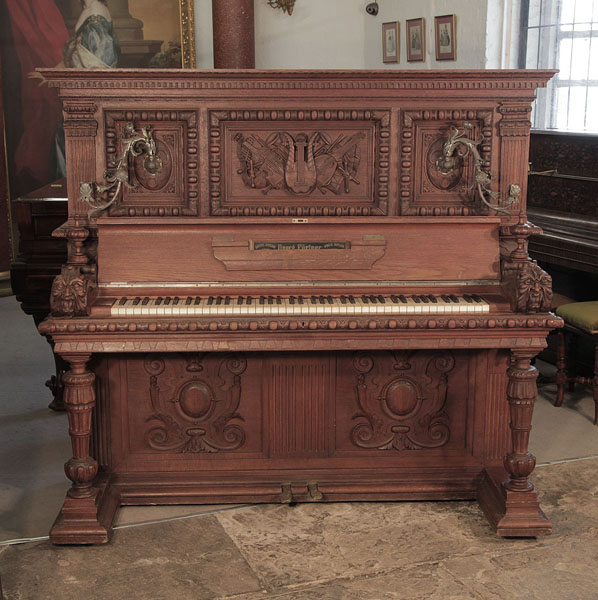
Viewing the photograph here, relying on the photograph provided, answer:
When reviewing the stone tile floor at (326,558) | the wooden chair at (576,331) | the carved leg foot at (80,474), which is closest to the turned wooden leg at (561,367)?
the wooden chair at (576,331)

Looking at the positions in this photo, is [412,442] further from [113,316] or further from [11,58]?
[11,58]

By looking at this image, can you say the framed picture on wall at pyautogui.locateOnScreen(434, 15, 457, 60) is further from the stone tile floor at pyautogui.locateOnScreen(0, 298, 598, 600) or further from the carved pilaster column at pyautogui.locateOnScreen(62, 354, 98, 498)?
the carved pilaster column at pyautogui.locateOnScreen(62, 354, 98, 498)

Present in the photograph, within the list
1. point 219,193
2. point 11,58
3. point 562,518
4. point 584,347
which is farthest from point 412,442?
point 11,58

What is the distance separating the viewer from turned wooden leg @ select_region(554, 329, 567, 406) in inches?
188

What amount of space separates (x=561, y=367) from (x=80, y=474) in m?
2.65

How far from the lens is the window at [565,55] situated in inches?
229

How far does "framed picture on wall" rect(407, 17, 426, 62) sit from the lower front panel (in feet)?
12.2

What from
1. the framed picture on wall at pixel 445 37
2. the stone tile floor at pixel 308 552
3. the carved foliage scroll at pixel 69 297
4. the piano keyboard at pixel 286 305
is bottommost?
the stone tile floor at pixel 308 552

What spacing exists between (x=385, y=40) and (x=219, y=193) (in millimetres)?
4343

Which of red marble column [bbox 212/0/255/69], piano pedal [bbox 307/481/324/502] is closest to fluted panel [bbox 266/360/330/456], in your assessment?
piano pedal [bbox 307/481/324/502]

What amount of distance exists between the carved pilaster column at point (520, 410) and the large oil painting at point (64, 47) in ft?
17.5

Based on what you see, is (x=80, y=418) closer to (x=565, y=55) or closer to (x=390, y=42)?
(x=565, y=55)

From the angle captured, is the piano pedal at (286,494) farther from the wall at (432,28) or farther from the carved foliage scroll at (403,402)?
the wall at (432,28)

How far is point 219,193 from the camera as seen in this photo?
3.52 metres
